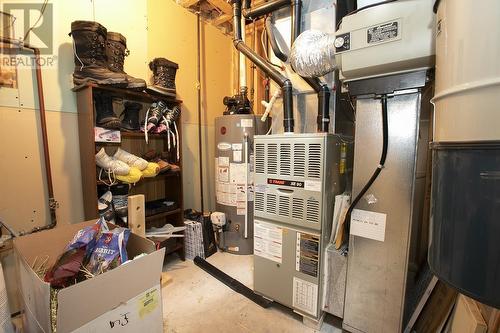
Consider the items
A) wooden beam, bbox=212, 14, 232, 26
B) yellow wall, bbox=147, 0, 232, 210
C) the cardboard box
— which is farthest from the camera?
wooden beam, bbox=212, 14, 232, 26

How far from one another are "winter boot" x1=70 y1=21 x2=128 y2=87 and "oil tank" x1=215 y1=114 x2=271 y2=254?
3.62ft

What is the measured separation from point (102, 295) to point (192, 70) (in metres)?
2.54

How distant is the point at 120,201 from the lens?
1902 mm

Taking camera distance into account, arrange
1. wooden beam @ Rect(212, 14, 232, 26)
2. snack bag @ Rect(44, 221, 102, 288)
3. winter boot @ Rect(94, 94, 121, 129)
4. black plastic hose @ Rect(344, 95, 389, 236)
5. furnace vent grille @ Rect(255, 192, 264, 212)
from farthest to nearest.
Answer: wooden beam @ Rect(212, 14, 232, 26) → winter boot @ Rect(94, 94, 121, 129) → furnace vent grille @ Rect(255, 192, 264, 212) → black plastic hose @ Rect(344, 95, 389, 236) → snack bag @ Rect(44, 221, 102, 288)

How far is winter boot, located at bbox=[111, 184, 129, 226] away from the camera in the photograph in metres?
1.87

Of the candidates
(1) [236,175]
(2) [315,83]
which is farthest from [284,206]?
(1) [236,175]

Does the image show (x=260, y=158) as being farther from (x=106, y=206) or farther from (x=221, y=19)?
(x=221, y=19)

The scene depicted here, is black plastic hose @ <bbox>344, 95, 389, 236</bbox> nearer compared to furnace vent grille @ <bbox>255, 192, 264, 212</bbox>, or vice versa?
black plastic hose @ <bbox>344, 95, 389, 236</bbox>

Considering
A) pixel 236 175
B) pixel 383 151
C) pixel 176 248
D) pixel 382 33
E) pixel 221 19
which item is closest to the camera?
pixel 382 33

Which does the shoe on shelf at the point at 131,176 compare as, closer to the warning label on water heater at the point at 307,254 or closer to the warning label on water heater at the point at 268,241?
the warning label on water heater at the point at 268,241

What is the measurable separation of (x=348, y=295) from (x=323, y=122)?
1.11 meters

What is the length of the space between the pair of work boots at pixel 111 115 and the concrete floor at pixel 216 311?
55.1 inches

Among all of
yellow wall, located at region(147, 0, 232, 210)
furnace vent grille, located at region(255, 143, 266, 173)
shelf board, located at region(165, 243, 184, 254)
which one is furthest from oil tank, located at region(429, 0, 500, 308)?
yellow wall, located at region(147, 0, 232, 210)

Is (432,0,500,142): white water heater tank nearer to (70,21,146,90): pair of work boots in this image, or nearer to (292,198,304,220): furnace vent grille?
(292,198,304,220): furnace vent grille
